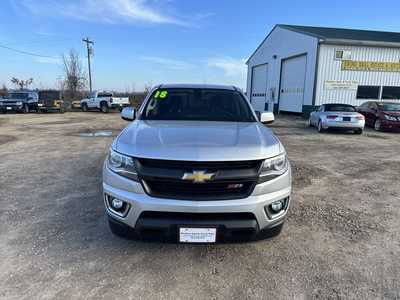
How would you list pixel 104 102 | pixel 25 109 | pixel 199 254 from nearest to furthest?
pixel 199 254 → pixel 25 109 → pixel 104 102

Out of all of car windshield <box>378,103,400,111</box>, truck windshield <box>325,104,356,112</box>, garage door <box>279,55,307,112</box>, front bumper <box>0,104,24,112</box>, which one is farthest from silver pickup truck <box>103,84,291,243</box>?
front bumper <box>0,104,24,112</box>

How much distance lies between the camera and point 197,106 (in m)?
4.34

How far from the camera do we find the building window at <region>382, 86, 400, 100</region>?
2198cm

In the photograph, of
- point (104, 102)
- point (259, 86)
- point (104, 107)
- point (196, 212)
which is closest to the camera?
point (196, 212)

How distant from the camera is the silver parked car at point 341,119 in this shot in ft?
44.6

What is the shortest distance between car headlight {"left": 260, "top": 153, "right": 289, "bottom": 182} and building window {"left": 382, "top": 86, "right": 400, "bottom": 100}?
22971mm

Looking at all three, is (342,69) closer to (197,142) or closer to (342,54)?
(342,54)

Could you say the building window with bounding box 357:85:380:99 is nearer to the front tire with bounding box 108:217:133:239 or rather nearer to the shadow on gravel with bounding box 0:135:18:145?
the shadow on gravel with bounding box 0:135:18:145

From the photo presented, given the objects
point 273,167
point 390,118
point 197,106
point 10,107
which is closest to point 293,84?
point 390,118

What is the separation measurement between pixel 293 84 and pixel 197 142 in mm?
23228

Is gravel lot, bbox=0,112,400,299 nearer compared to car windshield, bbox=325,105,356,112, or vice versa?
gravel lot, bbox=0,112,400,299

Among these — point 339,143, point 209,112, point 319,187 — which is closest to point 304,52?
point 339,143

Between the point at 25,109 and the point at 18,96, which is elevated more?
the point at 18,96

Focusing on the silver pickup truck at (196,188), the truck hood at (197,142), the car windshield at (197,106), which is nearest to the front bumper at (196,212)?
the silver pickup truck at (196,188)
